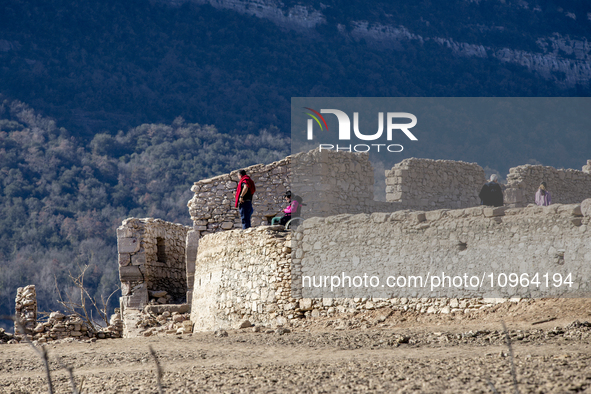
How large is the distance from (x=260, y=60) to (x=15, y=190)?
30.0 m

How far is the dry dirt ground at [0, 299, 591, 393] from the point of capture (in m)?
5.04

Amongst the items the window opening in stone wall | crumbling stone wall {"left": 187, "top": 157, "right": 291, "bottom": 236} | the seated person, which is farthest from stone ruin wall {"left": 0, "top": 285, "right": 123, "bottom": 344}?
the seated person

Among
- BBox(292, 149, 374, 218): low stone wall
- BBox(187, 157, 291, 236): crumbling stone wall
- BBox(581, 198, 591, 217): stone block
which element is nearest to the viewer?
BBox(581, 198, 591, 217): stone block

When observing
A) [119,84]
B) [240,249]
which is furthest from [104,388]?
[119,84]

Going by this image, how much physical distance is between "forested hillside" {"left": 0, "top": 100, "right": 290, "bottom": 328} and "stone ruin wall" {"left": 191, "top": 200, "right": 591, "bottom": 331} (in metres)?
25.3

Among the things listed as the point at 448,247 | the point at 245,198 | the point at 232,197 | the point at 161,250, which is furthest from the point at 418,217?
the point at 161,250

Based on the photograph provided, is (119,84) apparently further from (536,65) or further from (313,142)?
(536,65)

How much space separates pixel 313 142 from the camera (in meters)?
42.9

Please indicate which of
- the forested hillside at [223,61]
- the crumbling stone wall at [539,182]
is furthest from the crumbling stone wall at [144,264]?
the forested hillside at [223,61]

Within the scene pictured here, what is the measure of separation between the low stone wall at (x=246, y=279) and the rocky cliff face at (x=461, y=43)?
64065 millimetres

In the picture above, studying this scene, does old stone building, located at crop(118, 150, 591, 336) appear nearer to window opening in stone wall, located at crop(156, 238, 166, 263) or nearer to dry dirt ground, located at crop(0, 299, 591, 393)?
window opening in stone wall, located at crop(156, 238, 166, 263)

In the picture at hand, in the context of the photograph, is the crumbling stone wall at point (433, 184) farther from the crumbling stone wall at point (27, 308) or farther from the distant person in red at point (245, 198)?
the crumbling stone wall at point (27, 308)

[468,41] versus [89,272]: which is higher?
[468,41]

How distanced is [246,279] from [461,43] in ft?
222
